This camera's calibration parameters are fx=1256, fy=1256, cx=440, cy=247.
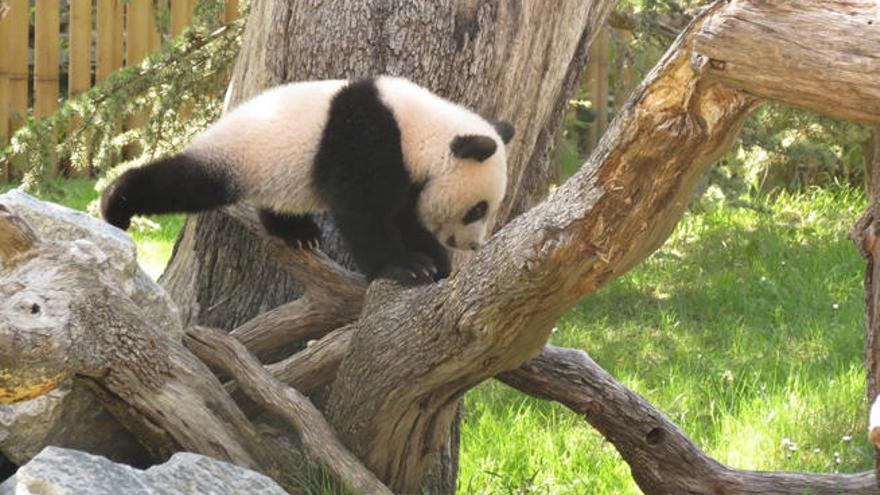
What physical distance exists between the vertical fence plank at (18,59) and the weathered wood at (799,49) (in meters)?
7.76

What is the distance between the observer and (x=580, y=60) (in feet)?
13.7

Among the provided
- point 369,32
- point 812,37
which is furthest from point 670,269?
point 812,37

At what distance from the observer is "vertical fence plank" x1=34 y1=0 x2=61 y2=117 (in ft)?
30.3

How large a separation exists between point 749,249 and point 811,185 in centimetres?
187

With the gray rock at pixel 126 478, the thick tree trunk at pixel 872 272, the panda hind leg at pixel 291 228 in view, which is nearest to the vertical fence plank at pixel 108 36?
the panda hind leg at pixel 291 228

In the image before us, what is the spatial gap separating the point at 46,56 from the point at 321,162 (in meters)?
6.13

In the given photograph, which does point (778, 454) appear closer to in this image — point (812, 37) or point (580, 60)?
point (580, 60)

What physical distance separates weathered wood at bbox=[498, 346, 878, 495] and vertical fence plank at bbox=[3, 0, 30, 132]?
21.8ft

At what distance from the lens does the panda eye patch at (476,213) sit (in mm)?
4324

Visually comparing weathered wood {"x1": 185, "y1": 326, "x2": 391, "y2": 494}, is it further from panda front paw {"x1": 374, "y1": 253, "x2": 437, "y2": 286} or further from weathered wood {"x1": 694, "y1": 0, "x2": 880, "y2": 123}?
weathered wood {"x1": 694, "y1": 0, "x2": 880, "y2": 123}

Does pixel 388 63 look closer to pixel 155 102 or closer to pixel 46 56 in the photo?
pixel 155 102

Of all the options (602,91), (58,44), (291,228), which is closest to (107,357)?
(291,228)

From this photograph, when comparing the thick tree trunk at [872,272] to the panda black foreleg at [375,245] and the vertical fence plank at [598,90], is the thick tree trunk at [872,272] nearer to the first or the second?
the panda black foreleg at [375,245]

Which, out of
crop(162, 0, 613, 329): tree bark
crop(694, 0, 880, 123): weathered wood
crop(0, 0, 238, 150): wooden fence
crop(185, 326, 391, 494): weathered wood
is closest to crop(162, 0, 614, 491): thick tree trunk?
crop(162, 0, 613, 329): tree bark
